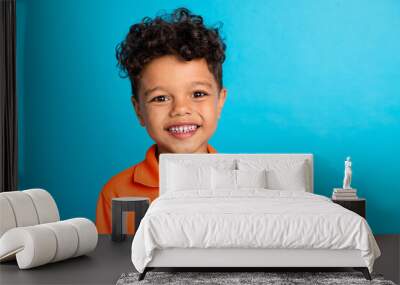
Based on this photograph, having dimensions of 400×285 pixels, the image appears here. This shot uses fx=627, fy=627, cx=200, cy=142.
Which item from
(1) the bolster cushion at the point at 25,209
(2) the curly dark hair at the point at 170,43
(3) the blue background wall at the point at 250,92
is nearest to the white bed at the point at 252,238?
(1) the bolster cushion at the point at 25,209

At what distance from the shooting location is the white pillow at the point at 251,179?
5.79 meters

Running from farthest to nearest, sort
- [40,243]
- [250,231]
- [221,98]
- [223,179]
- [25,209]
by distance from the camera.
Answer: [221,98]
[223,179]
[25,209]
[40,243]
[250,231]

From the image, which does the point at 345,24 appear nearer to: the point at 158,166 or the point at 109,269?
the point at 158,166

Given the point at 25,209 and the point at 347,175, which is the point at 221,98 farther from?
the point at 25,209

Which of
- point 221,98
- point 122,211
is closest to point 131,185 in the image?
point 122,211

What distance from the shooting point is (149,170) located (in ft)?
21.4

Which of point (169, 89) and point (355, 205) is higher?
point (169, 89)

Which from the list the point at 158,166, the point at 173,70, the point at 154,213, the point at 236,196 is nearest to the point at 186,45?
the point at 173,70

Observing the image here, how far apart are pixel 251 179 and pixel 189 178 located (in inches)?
23.0

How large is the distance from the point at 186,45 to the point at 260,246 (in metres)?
2.65

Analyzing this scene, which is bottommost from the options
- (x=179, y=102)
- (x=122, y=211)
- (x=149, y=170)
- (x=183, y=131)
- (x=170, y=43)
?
(x=122, y=211)

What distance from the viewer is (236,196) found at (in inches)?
201

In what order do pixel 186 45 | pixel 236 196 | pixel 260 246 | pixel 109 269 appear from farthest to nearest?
pixel 186 45, pixel 236 196, pixel 109 269, pixel 260 246

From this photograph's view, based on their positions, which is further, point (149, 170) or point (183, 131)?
point (149, 170)
